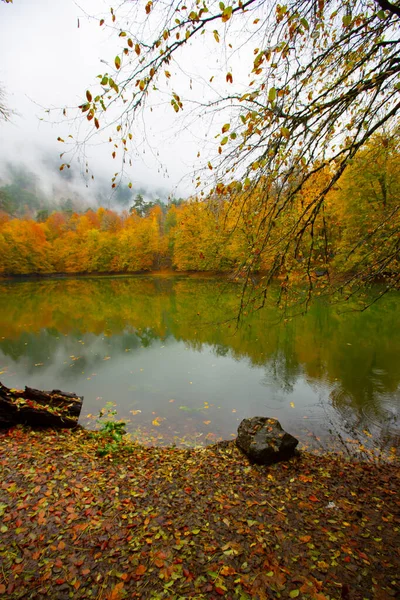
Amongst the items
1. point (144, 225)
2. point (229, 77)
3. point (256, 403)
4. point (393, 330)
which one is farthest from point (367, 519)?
point (144, 225)

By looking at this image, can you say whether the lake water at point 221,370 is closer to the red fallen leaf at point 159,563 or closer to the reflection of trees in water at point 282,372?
the reflection of trees in water at point 282,372

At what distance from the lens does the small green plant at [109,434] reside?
16.1 ft

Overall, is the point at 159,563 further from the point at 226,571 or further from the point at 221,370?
the point at 221,370

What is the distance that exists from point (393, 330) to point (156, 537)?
1344 cm

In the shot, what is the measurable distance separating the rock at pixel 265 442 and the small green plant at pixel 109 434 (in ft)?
7.52

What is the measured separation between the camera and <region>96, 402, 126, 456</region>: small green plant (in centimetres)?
491

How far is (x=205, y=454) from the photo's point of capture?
498cm

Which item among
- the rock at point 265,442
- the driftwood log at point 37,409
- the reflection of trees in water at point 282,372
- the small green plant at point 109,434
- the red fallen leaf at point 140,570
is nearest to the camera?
the red fallen leaf at point 140,570

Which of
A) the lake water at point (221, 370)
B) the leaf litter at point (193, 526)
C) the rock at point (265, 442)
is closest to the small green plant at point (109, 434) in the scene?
the leaf litter at point (193, 526)

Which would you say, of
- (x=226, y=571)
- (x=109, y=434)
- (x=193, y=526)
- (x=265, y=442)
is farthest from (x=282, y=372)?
(x=226, y=571)

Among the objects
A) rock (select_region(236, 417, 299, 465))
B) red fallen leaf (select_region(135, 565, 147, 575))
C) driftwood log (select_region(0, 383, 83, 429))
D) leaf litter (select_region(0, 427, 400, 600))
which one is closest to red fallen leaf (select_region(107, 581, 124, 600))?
leaf litter (select_region(0, 427, 400, 600))

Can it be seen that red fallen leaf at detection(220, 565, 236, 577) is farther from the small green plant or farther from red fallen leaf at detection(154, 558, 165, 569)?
the small green plant

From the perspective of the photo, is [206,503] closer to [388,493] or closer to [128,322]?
[388,493]

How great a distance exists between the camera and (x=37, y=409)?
555 cm
